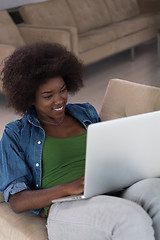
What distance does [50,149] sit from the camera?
1.15 m

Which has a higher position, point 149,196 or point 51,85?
point 51,85

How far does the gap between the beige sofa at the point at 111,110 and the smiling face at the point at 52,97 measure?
0.30m

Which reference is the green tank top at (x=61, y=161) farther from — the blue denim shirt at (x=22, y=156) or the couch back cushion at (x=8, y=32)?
the couch back cushion at (x=8, y=32)

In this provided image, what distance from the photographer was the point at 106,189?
98 centimetres

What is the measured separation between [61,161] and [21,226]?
21 cm

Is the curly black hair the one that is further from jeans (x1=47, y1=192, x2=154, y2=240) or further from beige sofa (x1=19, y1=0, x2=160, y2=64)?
beige sofa (x1=19, y1=0, x2=160, y2=64)

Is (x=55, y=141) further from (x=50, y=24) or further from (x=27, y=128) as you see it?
(x=50, y=24)

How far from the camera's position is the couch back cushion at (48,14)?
3391 mm

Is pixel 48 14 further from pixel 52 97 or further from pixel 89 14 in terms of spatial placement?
pixel 52 97

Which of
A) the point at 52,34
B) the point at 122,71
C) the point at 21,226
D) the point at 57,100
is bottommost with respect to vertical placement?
the point at 122,71

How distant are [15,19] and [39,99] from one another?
2.43 metres

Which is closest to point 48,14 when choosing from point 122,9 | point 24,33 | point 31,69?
point 24,33

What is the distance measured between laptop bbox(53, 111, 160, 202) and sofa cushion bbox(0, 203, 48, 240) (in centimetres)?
15

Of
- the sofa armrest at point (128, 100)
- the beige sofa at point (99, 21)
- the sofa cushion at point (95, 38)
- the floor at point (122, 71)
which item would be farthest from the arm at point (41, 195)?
the sofa cushion at point (95, 38)
